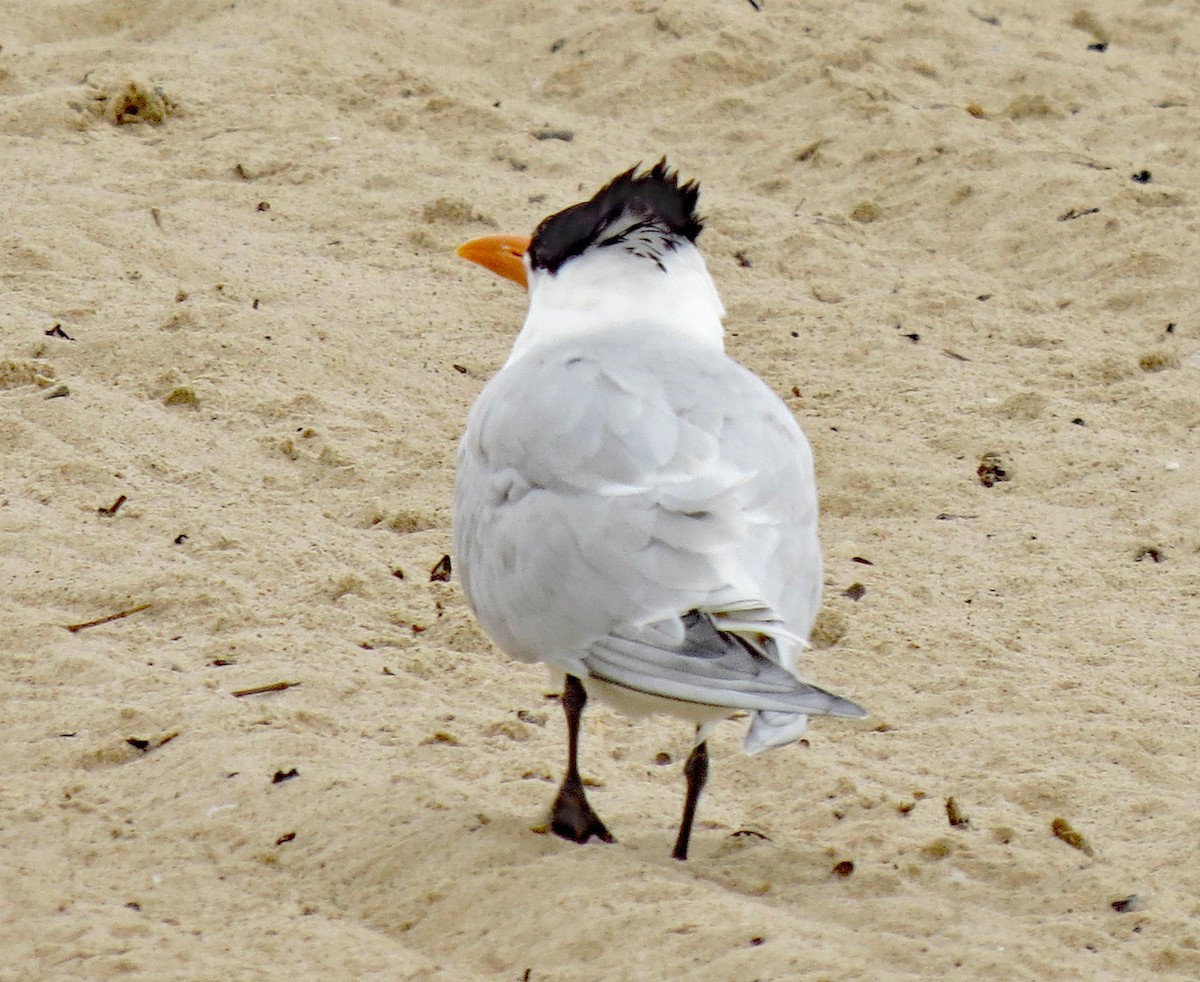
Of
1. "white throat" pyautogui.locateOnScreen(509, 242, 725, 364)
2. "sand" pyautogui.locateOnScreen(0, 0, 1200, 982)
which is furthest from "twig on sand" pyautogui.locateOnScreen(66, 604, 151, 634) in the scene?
"white throat" pyautogui.locateOnScreen(509, 242, 725, 364)

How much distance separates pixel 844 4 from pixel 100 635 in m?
5.68

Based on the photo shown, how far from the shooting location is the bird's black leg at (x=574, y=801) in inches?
136

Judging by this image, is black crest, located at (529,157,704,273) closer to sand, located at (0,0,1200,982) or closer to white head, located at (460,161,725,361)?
white head, located at (460,161,725,361)

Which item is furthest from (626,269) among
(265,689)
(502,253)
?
(265,689)

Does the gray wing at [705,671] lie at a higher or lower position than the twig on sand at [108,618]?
higher

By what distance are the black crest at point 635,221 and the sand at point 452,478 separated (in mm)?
969

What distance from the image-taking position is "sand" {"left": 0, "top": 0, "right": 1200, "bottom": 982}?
10.6 feet

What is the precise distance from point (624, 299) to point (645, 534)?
1.10 meters

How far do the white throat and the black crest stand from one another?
0.03 m

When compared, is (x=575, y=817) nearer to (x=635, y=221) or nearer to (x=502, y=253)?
(x=635, y=221)

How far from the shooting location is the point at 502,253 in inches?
180

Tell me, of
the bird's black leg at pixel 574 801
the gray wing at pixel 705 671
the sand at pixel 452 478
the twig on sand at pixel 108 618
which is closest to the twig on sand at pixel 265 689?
the sand at pixel 452 478

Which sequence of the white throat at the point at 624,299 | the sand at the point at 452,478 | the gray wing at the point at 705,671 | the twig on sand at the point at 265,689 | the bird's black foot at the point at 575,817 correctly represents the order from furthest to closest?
the white throat at the point at 624,299
the twig on sand at the point at 265,689
the bird's black foot at the point at 575,817
the sand at the point at 452,478
the gray wing at the point at 705,671

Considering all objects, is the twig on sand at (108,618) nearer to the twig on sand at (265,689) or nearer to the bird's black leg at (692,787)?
the twig on sand at (265,689)
